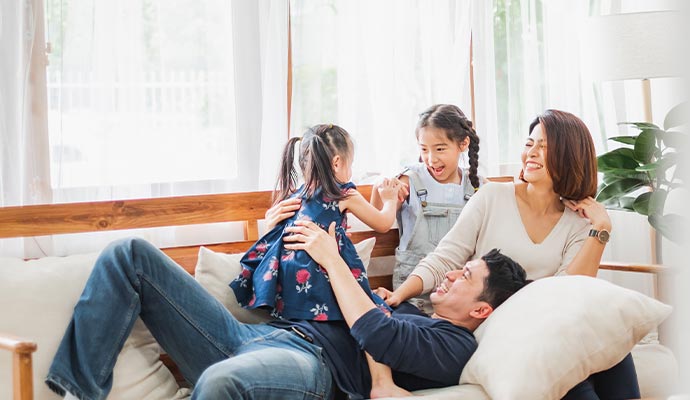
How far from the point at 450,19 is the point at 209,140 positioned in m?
1.16

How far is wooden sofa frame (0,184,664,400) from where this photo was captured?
7.59ft

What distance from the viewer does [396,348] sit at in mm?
1889

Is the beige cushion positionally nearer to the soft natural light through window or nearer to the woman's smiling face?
the woman's smiling face

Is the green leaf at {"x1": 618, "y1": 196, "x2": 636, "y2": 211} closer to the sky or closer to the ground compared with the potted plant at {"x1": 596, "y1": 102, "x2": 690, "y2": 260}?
A: closer to the ground

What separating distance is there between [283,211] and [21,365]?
0.94 m

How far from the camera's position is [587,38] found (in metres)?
2.89

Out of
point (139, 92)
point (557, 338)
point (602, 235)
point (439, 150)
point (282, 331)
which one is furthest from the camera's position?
point (439, 150)

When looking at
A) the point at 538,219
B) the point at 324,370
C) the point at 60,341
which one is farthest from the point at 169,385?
the point at 538,219

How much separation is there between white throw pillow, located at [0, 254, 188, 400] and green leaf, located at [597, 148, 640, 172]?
5.97ft

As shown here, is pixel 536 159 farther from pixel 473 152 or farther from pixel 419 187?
pixel 419 187

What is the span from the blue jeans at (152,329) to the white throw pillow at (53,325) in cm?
8

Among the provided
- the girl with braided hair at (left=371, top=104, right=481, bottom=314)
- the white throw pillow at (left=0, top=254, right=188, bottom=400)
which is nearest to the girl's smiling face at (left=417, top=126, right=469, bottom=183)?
the girl with braided hair at (left=371, top=104, right=481, bottom=314)

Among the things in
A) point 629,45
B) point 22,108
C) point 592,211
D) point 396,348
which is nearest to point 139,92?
point 22,108

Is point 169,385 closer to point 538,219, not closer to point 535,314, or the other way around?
point 535,314
